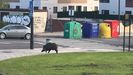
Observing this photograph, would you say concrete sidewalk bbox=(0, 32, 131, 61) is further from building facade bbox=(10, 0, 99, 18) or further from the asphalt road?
building facade bbox=(10, 0, 99, 18)

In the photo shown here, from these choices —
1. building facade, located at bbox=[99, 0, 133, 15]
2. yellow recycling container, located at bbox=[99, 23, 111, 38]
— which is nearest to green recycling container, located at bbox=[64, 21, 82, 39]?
yellow recycling container, located at bbox=[99, 23, 111, 38]

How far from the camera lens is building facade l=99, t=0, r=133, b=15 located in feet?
277

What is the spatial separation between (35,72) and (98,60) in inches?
192

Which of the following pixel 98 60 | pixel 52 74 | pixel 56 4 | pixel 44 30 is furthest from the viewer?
pixel 56 4

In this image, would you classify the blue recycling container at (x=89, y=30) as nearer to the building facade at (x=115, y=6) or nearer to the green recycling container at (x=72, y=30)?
the green recycling container at (x=72, y=30)

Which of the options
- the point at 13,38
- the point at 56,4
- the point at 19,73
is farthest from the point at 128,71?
the point at 56,4

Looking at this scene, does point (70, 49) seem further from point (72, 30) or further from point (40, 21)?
point (40, 21)

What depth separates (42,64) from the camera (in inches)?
747

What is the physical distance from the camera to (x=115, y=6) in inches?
3406

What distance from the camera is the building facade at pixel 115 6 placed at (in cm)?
Answer: 8457

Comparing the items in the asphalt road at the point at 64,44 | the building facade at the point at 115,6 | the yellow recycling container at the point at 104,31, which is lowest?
the asphalt road at the point at 64,44

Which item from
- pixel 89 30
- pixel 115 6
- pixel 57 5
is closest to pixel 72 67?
pixel 89 30

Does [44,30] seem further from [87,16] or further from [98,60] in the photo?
[98,60]

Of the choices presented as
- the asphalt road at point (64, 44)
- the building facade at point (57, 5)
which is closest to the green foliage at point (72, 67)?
the asphalt road at point (64, 44)
